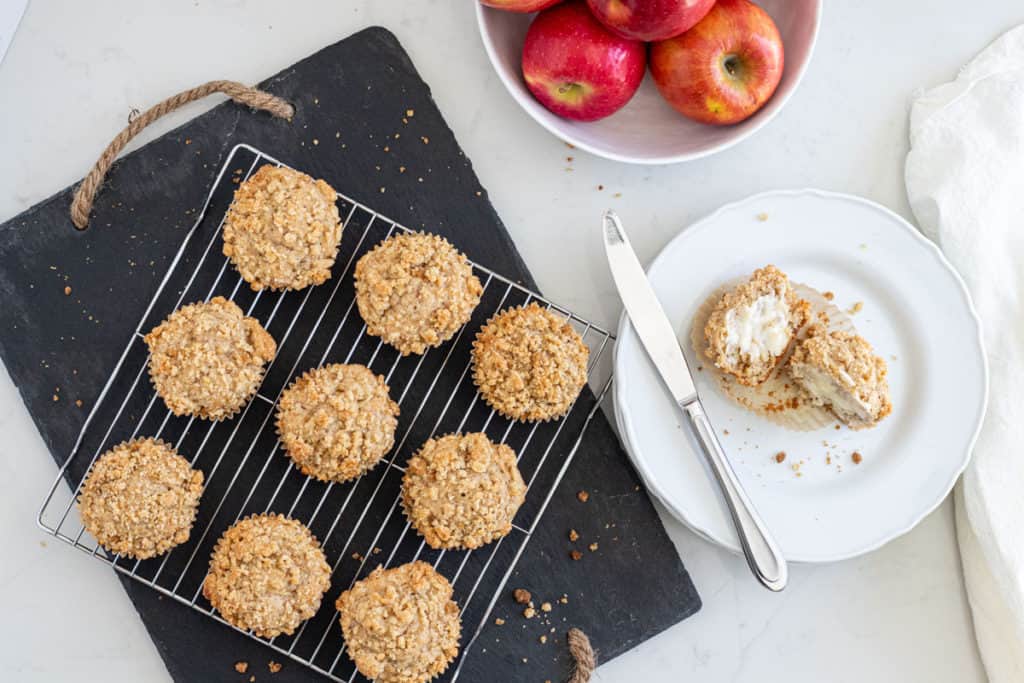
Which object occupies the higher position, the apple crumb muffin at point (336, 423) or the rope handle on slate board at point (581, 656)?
the apple crumb muffin at point (336, 423)

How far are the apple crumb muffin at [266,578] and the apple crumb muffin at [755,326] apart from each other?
117cm

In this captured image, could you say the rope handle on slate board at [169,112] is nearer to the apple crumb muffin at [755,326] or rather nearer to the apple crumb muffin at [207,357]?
the apple crumb muffin at [207,357]

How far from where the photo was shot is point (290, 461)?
2.47 metres

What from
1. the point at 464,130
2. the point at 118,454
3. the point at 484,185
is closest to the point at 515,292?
the point at 484,185

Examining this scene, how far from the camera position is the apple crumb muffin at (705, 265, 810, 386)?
2426 millimetres

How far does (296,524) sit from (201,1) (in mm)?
1477

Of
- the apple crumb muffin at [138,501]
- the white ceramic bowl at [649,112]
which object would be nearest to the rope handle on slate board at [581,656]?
the apple crumb muffin at [138,501]

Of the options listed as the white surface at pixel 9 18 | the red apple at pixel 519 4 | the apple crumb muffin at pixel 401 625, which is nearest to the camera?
the apple crumb muffin at pixel 401 625

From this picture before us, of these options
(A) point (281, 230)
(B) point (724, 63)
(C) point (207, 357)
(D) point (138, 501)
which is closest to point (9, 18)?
(A) point (281, 230)

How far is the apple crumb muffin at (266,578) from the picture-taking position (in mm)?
2225

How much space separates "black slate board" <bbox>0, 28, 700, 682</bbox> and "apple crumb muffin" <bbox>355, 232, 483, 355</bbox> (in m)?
0.25

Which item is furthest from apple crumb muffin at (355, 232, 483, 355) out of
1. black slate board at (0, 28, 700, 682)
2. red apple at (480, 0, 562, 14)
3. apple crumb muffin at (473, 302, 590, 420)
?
A: red apple at (480, 0, 562, 14)

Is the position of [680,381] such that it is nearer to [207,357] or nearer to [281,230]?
[281,230]

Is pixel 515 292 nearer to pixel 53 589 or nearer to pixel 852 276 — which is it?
pixel 852 276
